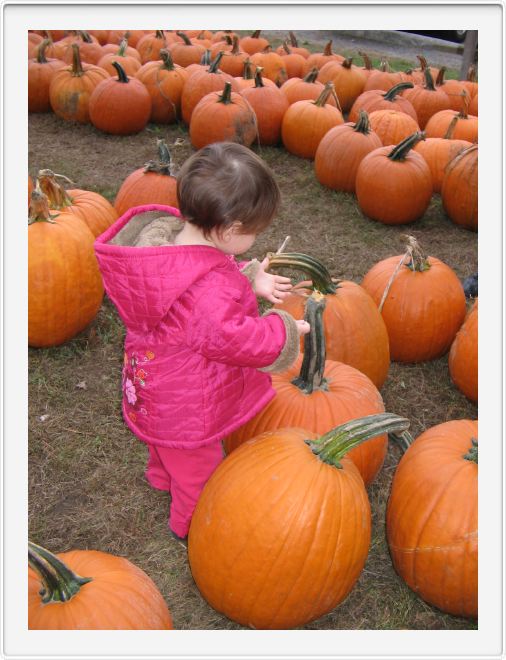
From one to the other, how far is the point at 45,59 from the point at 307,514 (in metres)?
7.47

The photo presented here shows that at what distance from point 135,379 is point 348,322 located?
1.19 m

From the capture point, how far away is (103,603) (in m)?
1.97

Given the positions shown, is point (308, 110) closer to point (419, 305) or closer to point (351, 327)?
point (419, 305)

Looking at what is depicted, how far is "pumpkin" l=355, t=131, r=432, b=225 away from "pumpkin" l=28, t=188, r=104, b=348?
259 centimetres

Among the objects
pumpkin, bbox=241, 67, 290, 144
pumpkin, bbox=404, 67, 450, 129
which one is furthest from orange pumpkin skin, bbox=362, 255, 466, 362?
pumpkin, bbox=404, 67, 450, 129

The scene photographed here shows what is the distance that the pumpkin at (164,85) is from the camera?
7.60 m

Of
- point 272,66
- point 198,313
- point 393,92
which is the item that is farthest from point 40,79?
point 198,313

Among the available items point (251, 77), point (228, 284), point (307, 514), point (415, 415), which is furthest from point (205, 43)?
point (307, 514)

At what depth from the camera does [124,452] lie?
3.31 m

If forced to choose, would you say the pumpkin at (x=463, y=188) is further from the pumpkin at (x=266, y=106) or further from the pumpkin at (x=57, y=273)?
the pumpkin at (x=57, y=273)

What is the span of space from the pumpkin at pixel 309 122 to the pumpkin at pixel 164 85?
150cm

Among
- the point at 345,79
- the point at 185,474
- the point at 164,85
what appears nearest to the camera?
the point at 185,474

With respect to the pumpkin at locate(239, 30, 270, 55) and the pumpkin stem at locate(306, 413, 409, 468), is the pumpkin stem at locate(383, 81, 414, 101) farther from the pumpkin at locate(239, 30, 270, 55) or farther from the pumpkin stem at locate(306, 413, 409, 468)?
the pumpkin stem at locate(306, 413, 409, 468)

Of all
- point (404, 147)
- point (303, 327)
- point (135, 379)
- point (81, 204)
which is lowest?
point (135, 379)
